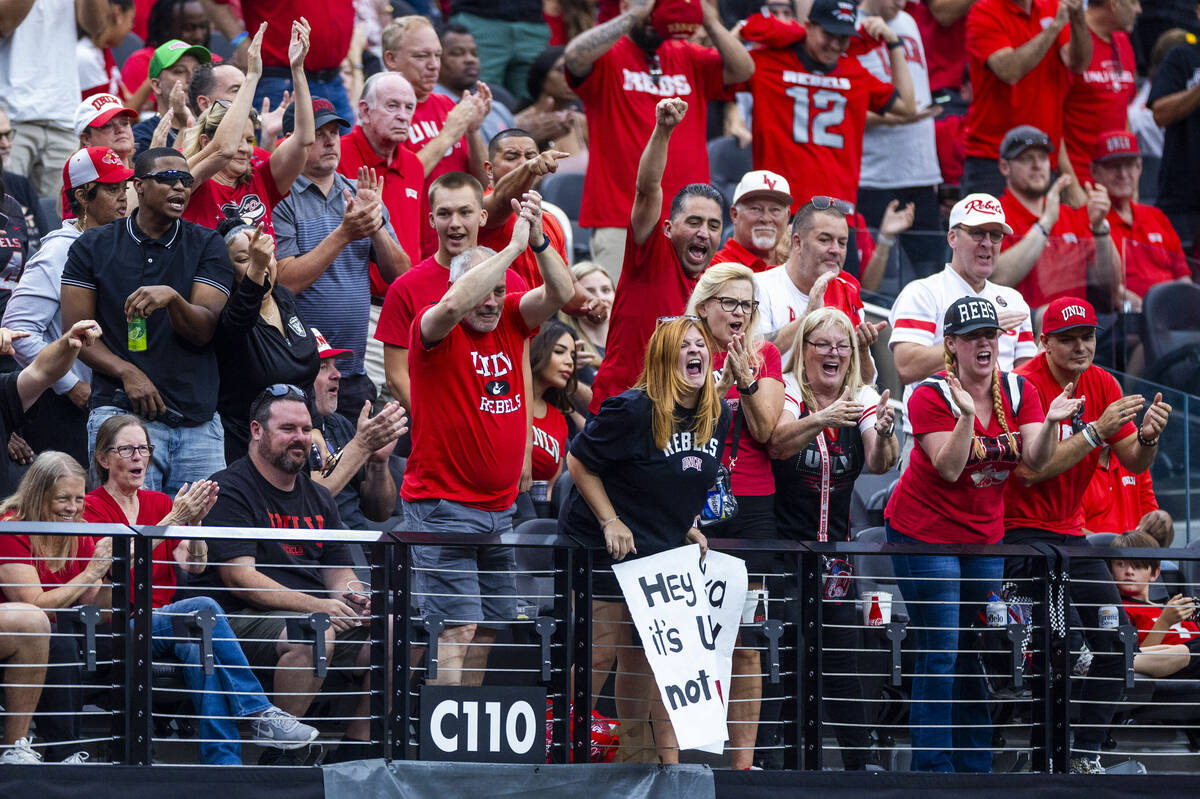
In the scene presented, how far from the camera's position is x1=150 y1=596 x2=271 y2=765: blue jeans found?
6363 millimetres

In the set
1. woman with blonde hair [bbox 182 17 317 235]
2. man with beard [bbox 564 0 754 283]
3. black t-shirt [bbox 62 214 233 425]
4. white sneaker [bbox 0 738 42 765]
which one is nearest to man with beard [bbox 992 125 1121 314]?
man with beard [bbox 564 0 754 283]

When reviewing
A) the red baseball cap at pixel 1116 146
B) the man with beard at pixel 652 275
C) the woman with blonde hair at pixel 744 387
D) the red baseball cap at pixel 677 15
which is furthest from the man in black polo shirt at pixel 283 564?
Answer: the red baseball cap at pixel 1116 146

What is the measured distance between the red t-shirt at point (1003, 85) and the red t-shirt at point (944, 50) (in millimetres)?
1590

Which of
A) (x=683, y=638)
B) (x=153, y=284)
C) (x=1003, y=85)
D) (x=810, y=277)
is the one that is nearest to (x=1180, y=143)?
(x=1003, y=85)

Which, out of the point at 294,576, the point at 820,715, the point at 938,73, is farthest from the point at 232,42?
the point at 820,715

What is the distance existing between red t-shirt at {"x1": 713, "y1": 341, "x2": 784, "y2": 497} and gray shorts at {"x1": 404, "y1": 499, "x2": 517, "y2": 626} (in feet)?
3.11

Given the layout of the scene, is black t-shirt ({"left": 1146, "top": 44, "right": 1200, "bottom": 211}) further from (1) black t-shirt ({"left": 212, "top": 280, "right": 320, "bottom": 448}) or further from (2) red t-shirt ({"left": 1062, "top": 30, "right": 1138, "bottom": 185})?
(1) black t-shirt ({"left": 212, "top": 280, "right": 320, "bottom": 448})

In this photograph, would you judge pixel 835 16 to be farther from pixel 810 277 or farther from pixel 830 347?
pixel 830 347

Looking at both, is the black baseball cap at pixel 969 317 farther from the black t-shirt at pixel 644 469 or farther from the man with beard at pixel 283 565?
the man with beard at pixel 283 565

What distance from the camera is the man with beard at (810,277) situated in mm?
8102

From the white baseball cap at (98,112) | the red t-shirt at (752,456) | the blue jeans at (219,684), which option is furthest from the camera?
the white baseball cap at (98,112)

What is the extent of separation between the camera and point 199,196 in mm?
8500

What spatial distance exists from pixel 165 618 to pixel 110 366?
1368mm

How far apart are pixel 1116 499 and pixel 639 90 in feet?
11.6
